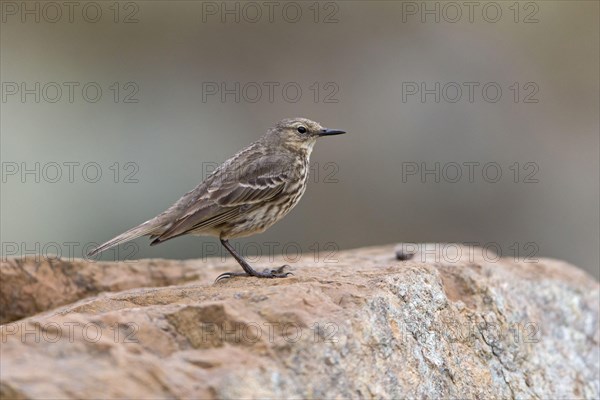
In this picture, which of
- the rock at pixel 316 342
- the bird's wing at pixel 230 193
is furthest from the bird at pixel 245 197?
the rock at pixel 316 342

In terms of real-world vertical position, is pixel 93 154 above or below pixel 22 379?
above

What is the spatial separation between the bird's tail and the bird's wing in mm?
108

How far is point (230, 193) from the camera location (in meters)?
6.98

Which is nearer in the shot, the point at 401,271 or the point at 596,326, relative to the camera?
the point at 401,271

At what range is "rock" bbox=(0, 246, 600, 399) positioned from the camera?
402 centimetres

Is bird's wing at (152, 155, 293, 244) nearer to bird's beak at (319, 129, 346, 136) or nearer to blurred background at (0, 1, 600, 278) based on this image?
bird's beak at (319, 129, 346, 136)

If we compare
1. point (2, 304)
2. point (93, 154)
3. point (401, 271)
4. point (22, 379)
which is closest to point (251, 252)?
point (93, 154)

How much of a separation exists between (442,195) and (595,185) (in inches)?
120

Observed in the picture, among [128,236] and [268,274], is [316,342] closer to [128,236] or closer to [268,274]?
[268,274]

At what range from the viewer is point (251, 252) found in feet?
38.4

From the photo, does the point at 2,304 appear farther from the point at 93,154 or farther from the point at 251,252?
the point at 93,154

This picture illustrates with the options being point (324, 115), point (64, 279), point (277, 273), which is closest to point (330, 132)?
point (277, 273)

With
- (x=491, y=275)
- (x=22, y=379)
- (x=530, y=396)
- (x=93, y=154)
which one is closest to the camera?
(x=22, y=379)

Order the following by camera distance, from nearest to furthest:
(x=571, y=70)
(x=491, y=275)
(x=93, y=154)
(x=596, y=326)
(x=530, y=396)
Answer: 1. (x=530, y=396)
2. (x=491, y=275)
3. (x=596, y=326)
4. (x=93, y=154)
5. (x=571, y=70)
